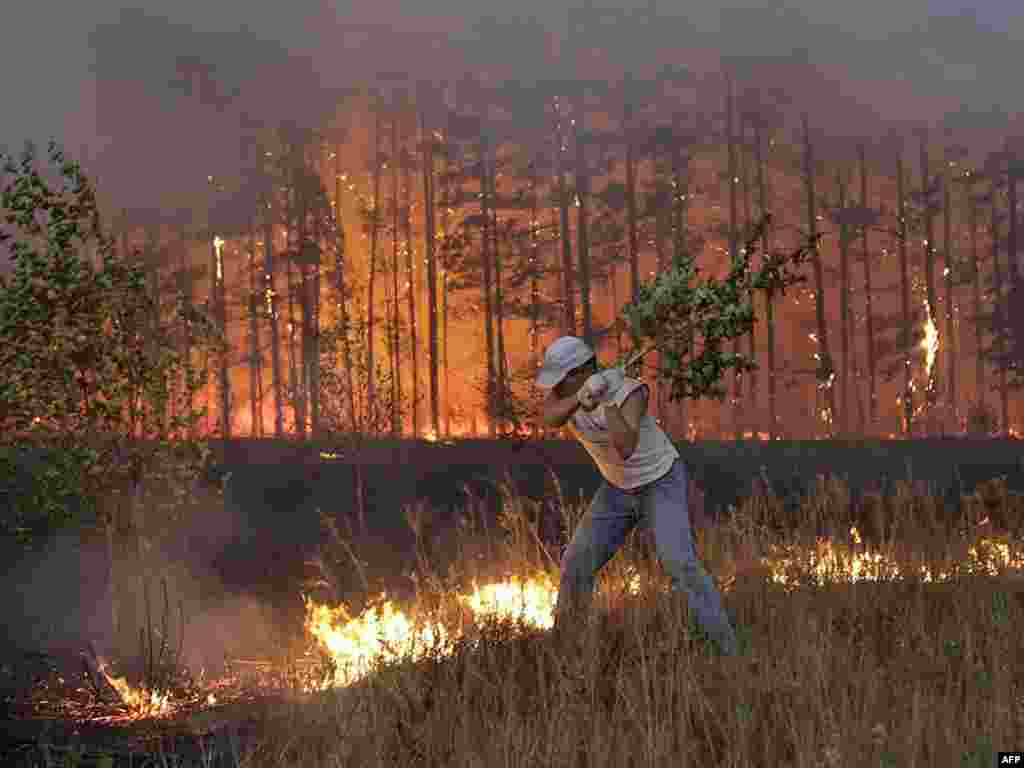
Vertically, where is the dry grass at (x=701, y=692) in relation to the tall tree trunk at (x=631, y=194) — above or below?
below

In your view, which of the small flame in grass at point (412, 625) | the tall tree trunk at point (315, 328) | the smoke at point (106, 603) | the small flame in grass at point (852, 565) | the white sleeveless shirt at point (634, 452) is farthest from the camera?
the tall tree trunk at point (315, 328)

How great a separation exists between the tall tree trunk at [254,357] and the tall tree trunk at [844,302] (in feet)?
64.9

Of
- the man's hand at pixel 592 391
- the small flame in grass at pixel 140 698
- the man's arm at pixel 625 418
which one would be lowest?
the small flame in grass at pixel 140 698

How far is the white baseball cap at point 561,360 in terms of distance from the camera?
734cm

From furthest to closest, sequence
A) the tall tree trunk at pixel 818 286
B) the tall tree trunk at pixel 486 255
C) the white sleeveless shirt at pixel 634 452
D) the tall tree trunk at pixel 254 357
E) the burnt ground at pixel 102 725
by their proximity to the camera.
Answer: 1. the tall tree trunk at pixel 254 357
2. the tall tree trunk at pixel 486 255
3. the tall tree trunk at pixel 818 286
4. the burnt ground at pixel 102 725
5. the white sleeveless shirt at pixel 634 452

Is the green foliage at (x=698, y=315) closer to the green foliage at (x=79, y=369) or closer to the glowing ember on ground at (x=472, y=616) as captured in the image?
the glowing ember on ground at (x=472, y=616)

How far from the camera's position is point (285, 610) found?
18.8 meters

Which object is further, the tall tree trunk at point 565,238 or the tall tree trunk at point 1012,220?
the tall tree trunk at point 1012,220

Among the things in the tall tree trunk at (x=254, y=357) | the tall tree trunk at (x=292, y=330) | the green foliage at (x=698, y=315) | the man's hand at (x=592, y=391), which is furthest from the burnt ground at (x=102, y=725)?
the tall tree trunk at (x=254, y=357)

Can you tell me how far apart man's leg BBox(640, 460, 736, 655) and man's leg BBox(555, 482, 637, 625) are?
189 millimetres

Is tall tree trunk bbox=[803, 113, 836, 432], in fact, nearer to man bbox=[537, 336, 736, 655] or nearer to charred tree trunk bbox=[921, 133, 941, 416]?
charred tree trunk bbox=[921, 133, 941, 416]

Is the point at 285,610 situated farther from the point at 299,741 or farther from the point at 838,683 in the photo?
the point at 838,683

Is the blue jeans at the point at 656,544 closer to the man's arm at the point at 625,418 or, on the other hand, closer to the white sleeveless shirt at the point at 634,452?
the white sleeveless shirt at the point at 634,452

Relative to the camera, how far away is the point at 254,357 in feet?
160
